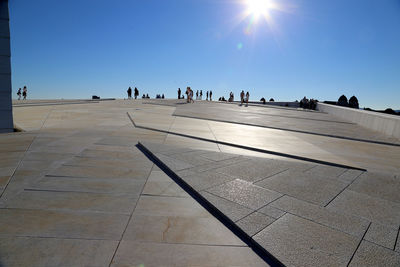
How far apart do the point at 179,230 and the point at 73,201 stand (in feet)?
5.43

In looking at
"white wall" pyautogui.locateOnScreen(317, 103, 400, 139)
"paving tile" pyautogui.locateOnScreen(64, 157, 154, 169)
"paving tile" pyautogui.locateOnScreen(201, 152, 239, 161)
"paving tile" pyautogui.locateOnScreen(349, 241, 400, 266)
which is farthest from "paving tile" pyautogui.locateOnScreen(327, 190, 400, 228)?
"white wall" pyautogui.locateOnScreen(317, 103, 400, 139)

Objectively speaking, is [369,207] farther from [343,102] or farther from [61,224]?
[343,102]

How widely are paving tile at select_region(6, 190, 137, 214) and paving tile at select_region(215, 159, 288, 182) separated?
6.51 ft

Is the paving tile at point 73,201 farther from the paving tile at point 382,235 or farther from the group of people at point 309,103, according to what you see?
the group of people at point 309,103

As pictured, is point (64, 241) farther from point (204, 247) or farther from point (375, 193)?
point (375, 193)

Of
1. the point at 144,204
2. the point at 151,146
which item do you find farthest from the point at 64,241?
the point at 151,146

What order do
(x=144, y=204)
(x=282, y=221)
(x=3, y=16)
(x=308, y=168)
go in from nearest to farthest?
(x=282, y=221), (x=144, y=204), (x=308, y=168), (x=3, y=16)

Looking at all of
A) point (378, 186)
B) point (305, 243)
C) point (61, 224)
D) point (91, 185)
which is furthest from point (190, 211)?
point (378, 186)

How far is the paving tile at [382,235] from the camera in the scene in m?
2.57

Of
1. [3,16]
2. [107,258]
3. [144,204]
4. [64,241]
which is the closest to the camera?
[107,258]

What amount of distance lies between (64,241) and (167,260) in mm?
1114

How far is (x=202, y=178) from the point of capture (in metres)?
4.22

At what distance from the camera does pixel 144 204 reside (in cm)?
334

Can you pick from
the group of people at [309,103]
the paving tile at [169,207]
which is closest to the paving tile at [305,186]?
the paving tile at [169,207]
